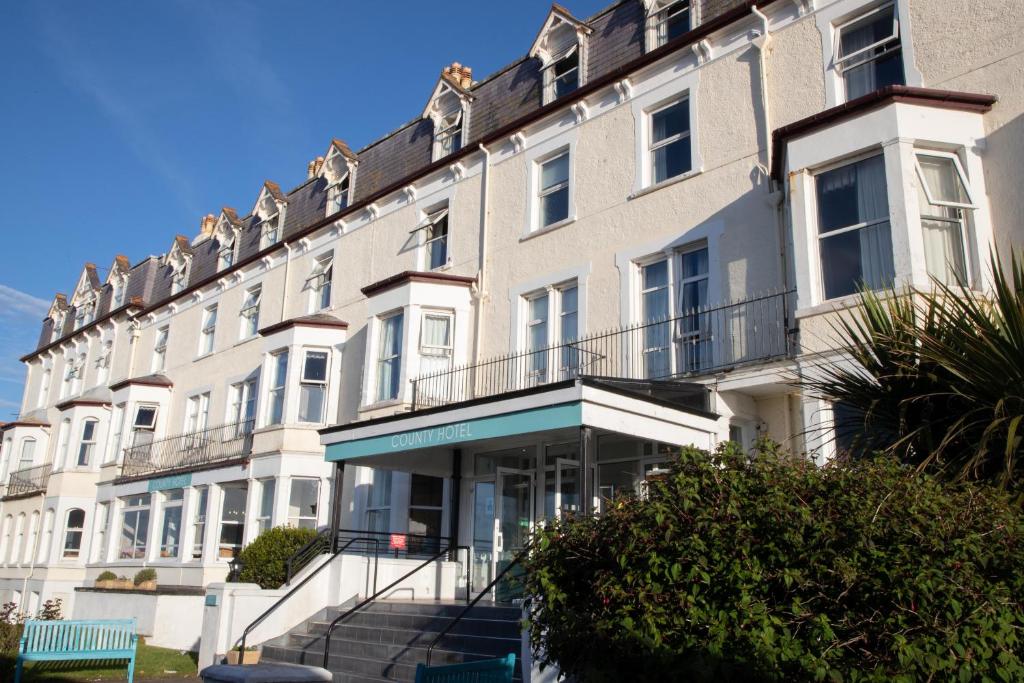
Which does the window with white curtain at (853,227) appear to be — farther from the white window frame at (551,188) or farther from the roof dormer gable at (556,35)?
the roof dormer gable at (556,35)

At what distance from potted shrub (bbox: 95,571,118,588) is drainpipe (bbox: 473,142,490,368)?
11662mm

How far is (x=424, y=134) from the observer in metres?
21.7

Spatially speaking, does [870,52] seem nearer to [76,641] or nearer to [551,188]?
[551,188]

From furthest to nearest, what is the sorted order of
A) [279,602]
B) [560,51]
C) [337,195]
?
[337,195] < [560,51] < [279,602]

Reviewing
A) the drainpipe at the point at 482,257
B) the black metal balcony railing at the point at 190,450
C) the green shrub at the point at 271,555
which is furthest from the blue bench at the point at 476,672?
the black metal balcony railing at the point at 190,450

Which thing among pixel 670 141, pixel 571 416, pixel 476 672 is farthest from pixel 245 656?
pixel 670 141

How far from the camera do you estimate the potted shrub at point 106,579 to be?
2231 cm

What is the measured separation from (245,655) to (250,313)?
14.2 m

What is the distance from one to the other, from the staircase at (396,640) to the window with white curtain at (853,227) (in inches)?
245

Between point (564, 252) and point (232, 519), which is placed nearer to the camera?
point (564, 252)

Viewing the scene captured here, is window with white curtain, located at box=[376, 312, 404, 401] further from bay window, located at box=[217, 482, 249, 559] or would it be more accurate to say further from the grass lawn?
the grass lawn

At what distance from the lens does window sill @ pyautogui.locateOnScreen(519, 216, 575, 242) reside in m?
16.9

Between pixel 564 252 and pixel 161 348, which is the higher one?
pixel 161 348

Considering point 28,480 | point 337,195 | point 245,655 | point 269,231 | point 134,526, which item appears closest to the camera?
point 245,655
